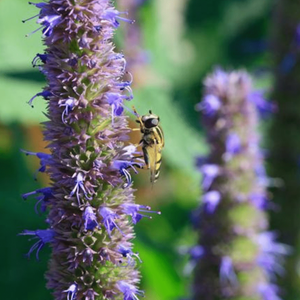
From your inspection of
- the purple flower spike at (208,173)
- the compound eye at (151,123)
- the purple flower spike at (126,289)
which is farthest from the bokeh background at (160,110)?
the purple flower spike at (126,289)

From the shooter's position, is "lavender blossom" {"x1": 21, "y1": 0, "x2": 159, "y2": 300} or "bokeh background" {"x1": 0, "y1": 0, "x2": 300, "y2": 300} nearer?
"lavender blossom" {"x1": 21, "y1": 0, "x2": 159, "y2": 300}

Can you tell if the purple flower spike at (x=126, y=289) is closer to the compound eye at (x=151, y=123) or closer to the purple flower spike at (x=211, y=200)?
the compound eye at (x=151, y=123)

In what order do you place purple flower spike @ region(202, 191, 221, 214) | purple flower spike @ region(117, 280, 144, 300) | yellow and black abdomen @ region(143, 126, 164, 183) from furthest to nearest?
1. purple flower spike @ region(202, 191, 221, 214)
2. yellow and black abdomen @ region(143, 126, 164, 183)
3. purple flower spike @ region(117, 280, 144, 300)

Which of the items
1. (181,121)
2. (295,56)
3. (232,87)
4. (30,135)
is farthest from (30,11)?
(232,87)

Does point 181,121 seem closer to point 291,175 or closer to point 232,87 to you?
point 291,175

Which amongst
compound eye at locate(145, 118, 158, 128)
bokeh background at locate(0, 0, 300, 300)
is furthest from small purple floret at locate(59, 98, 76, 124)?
bokeh background at locate(0, 0, 300, 300)

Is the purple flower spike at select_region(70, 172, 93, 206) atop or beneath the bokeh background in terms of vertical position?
beneath

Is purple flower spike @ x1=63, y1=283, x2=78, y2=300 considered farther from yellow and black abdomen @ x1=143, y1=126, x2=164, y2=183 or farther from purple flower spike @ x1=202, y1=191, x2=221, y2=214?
purple flower spike @ x1=202, y1=191, x2=221, y2=214
